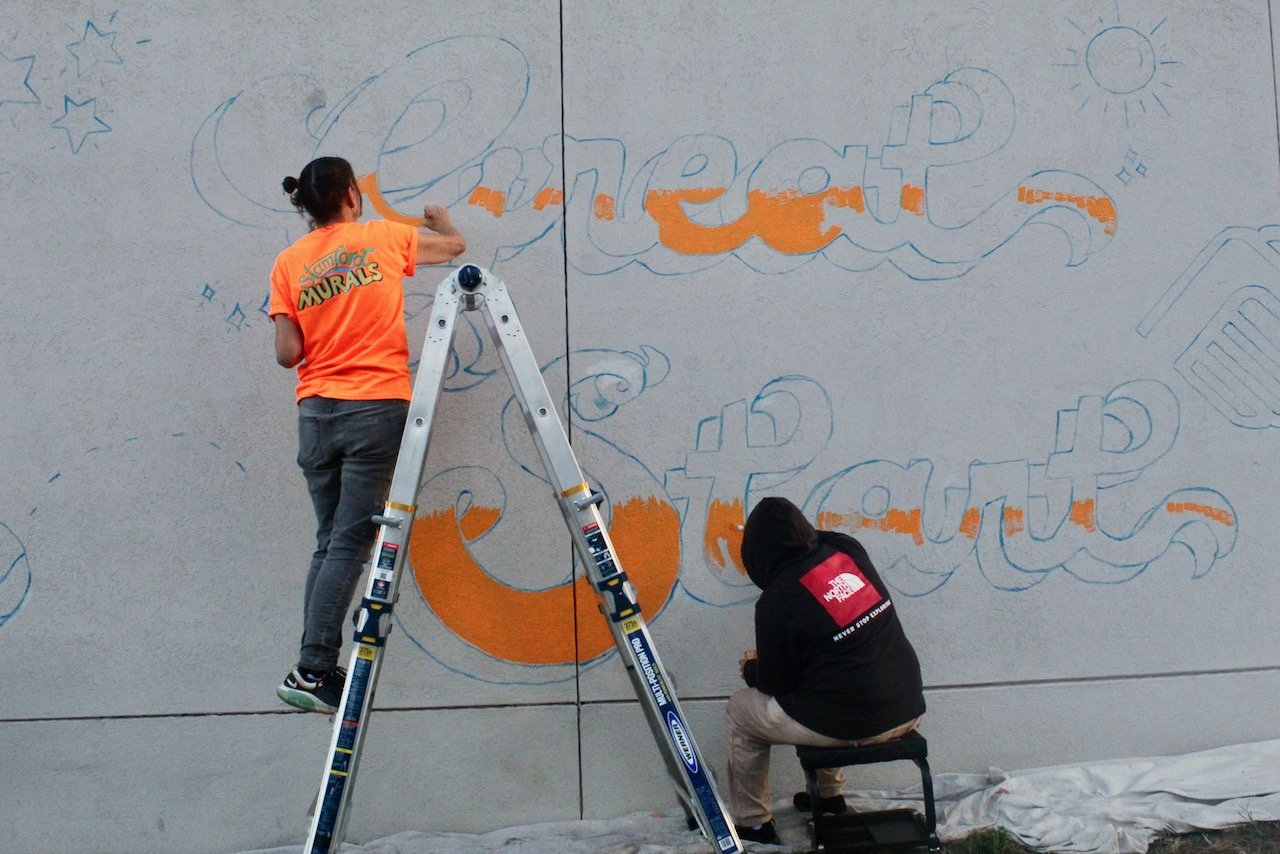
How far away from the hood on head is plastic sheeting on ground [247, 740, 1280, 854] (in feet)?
3.10

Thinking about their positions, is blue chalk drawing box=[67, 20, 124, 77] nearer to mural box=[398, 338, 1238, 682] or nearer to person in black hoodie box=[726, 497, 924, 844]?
mural box=[398, 338, 1238, 682]

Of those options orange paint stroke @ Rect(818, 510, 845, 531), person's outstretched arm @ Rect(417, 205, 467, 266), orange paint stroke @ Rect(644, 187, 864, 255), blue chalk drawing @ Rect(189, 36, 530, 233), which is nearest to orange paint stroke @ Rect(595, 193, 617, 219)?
orange paint stroke @ Rect(644, 187, 864, 255)

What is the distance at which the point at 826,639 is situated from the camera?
10.8 ft

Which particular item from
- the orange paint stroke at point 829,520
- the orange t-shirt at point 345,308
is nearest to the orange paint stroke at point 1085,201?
the orange paint stroke at point 829,520

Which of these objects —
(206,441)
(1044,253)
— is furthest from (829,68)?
(206,441)

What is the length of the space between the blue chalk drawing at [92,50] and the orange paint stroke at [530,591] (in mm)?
1906

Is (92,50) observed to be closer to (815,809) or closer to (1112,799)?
(815,809)

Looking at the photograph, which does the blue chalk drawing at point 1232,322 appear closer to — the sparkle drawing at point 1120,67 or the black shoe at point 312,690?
the sparkle drawing at point 1120,67

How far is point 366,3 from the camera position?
3.77 m

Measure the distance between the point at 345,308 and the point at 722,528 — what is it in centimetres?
149

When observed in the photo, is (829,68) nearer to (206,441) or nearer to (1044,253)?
(1044,253)

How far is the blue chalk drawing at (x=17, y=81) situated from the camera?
147 inches

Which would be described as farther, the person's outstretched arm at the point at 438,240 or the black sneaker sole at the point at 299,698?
the person's outstretched arm at the point at 438,240

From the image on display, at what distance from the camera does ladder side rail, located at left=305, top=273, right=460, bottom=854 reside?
279 centimetres
